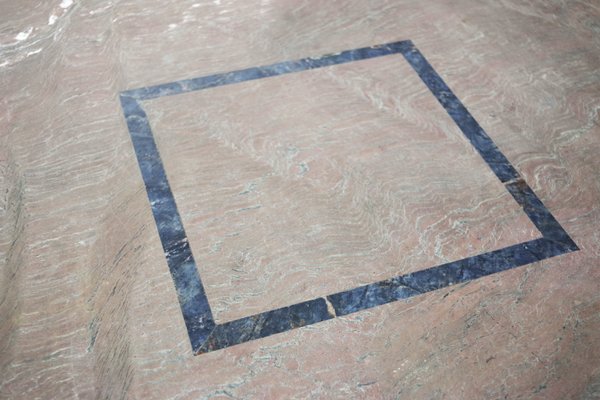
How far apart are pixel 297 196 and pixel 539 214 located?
61 cm

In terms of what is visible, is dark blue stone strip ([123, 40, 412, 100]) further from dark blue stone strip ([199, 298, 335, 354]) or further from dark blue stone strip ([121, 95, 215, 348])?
dark blue stone strip ([199, 298, 335, 354])

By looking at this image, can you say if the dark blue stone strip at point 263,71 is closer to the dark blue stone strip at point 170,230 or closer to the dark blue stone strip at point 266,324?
the dark blue stone strip at point 170,230

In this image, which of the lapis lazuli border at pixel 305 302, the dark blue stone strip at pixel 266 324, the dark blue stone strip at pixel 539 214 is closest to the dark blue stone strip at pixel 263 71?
the lapis lazuli border at pixel 305 302

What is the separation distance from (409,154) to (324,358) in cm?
67

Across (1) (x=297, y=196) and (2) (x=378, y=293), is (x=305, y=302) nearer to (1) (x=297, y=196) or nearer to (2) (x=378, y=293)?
(2) (x=378, y=293)

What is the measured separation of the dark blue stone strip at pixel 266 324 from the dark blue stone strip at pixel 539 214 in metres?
0.59

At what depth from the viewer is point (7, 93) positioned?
2025mm

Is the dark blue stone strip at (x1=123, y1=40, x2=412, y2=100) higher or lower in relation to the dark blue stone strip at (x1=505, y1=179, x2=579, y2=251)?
higher

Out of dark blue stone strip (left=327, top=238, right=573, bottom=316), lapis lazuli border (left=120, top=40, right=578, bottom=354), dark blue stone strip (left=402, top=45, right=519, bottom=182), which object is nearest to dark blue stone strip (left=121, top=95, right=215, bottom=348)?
lapis lazuli border (left=120, top=40, right=578, bottom=354)

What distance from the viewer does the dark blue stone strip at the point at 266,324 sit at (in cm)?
150

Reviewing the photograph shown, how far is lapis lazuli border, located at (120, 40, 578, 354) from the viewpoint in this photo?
154cm

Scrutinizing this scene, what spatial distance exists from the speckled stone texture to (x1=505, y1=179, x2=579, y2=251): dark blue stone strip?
0.02m

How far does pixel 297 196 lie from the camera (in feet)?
5.86

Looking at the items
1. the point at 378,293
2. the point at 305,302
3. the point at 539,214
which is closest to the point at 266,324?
the point at 305,302
